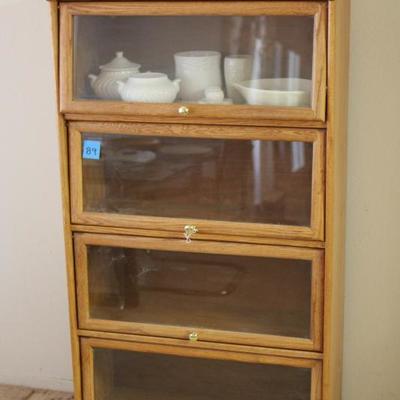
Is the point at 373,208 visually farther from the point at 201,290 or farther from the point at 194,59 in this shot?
the point at 194,59

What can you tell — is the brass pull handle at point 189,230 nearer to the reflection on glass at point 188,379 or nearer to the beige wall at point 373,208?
the reflection on glass at point 188,379

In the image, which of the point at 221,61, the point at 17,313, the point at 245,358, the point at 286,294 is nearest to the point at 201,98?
the point at 221,61

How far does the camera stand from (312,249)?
1741 millimetres

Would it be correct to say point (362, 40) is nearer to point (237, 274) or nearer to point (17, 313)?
point (237, 274)

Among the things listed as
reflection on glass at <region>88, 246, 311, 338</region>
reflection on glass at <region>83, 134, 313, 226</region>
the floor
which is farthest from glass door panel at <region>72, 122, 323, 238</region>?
the floor

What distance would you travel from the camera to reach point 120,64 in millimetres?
1804

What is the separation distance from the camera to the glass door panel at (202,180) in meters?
1.73

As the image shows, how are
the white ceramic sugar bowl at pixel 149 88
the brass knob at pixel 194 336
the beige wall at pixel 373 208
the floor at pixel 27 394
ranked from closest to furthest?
the white ceramic sugar bowl at pixel 149 88, the brass knob at pixel 194 336, the beige wall at pixel 373 208, the floor at pixel 27 394

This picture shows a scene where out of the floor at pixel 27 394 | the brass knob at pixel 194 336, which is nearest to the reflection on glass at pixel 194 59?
the brass knob at pixel 194 336

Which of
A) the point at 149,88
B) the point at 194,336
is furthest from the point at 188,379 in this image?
the point at 149,88

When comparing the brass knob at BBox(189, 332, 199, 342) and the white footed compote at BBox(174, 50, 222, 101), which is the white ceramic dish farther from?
the brass knob at BBox(189, 332, 199, 342)

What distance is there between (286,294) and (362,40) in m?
0.67

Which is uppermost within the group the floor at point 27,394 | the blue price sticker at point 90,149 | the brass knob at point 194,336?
the blue price sticker at point 90,149

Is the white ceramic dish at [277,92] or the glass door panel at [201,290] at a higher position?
the white ceramic dish at [277,92]
